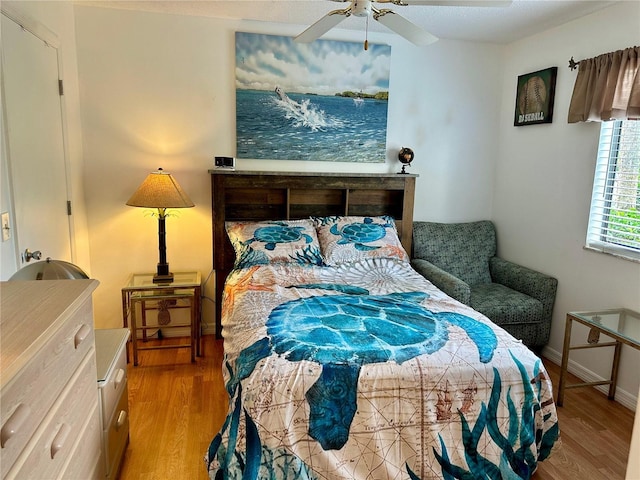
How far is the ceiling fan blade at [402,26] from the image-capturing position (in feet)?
6.36

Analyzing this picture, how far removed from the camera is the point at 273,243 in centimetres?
305

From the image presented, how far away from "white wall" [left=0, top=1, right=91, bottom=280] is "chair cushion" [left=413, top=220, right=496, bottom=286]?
2580 mm

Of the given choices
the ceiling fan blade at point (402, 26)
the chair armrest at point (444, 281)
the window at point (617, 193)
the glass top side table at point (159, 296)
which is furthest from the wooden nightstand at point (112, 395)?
the window at point (617, 193)

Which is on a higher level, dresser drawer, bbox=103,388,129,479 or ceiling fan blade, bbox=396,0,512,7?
ceiling fan blade, bbox=396,0,512,7

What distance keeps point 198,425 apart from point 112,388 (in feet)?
2.14

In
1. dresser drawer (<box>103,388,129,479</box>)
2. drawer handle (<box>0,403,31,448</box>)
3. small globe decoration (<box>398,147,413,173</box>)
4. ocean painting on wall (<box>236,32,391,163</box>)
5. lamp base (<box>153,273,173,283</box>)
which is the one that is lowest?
dresser drawer (<box>103,388,129,479</box>)

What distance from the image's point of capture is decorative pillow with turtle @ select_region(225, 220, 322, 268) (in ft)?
9.80

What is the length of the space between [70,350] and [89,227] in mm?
2143

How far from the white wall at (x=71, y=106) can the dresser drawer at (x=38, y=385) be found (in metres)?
1.77

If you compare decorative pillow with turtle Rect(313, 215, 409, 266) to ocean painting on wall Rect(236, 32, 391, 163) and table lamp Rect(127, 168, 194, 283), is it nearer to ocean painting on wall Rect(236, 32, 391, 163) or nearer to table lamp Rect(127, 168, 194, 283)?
ocean painting on wall Rect(236, 32, 391, 163)

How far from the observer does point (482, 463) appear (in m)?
1.79

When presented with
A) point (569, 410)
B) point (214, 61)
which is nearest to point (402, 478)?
point (569, 410)

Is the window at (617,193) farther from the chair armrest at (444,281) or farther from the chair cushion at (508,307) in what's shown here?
the chair armrest at (444,281)

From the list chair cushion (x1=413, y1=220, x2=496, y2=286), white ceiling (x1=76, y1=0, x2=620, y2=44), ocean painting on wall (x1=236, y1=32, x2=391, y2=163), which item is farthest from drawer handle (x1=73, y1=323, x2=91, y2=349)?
chair cushion (x1=413, y1=220, x2=496, y2=286)
